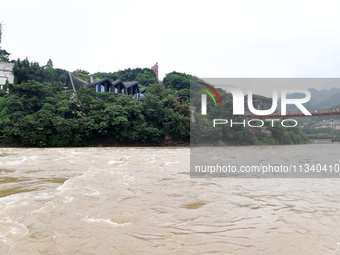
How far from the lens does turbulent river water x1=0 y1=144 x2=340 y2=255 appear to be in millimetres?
2312

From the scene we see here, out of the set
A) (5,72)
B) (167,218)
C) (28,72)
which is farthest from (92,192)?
(5,72)

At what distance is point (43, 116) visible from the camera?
1897cm

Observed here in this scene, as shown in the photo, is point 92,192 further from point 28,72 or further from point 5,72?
point 5,72

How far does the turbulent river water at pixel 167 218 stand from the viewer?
2.31 metres

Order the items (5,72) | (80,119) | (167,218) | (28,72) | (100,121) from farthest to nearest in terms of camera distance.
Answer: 1. (5,72)
2. (28,72)
3. (100,121)
4. (80,119)
5. (167,218)

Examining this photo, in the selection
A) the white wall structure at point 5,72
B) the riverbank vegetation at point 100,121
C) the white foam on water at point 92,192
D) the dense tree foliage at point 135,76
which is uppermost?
the dense tree foliage at point 135,76

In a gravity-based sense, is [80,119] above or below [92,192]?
above

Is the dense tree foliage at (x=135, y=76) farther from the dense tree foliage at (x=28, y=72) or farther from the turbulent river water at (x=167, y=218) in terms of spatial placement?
the turbulent river water at (x=167, y=218)

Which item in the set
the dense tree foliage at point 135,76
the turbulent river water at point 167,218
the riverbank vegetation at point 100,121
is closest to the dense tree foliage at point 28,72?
the riverbank vegetation at point 100,121

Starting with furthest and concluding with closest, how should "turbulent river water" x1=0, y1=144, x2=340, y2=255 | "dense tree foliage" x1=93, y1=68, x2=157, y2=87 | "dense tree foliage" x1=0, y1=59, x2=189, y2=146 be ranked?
1. "dense tree foliage" x1=93, y1=68, x2=157, y2=87
2. "dense tree foliage" x1=0, y1=59, x2=189, y2=146
3. "turbulent river water" x1=0, y1=144, x2=340, y2=255

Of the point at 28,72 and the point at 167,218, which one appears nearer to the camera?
the point at 167,218

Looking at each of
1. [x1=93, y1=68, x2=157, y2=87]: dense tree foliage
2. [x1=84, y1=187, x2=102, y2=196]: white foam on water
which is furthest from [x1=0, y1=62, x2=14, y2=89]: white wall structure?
[x1=84, y1=187, x2=102, y2=196]: white foam on water

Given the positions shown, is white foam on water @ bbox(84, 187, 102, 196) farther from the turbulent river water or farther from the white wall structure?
the white wall structure

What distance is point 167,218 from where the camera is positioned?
3078 millimetres
